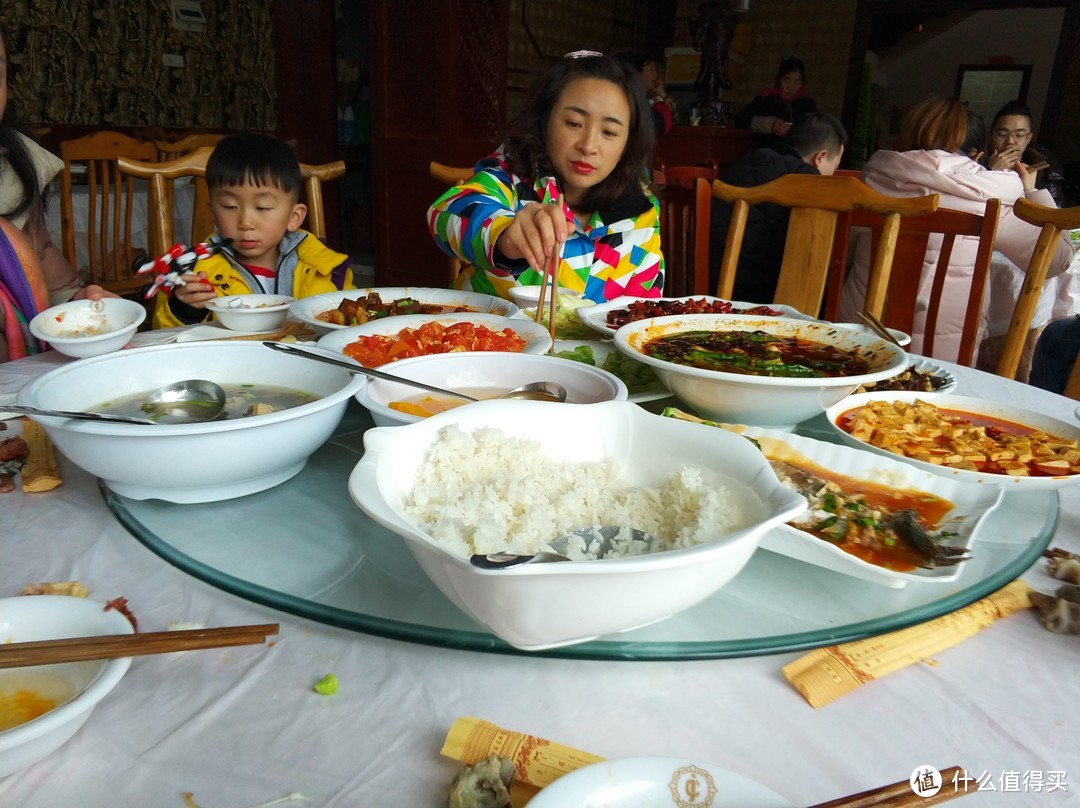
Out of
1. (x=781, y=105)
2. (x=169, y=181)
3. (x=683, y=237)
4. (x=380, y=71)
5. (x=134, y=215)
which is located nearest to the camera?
(x=169, y=181)

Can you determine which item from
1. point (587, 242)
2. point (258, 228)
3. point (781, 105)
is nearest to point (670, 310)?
point (587, 242)

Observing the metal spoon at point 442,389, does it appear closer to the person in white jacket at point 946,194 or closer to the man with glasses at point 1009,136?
the person in white jacket at point 946,194

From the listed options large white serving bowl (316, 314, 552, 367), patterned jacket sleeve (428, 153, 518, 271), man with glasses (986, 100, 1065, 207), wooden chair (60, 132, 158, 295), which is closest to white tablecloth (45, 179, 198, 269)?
wooden chair (60, 132, 158, 295)

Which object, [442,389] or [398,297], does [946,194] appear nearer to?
[398,297]

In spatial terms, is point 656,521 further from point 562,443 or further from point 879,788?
point 879,788

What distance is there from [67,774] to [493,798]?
316 mm

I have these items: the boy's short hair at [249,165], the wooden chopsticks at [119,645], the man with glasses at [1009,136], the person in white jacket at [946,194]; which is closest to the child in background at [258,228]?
the boy's short hair at [249,165]

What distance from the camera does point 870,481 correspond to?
2.95ft

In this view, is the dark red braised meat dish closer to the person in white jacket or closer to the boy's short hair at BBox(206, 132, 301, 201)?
the boy's short hair at BBox(206, 132, 301, 201)

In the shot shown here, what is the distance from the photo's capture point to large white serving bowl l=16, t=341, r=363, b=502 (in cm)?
77

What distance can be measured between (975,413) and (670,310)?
0.62m

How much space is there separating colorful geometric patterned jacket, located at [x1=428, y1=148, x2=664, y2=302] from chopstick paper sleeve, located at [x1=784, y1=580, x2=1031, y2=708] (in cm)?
158

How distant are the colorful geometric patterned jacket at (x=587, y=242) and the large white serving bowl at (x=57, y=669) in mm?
1708

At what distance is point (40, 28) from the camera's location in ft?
17.6
